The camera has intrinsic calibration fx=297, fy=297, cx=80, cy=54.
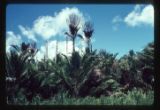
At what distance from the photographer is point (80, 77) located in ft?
7.22

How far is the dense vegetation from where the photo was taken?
Answer: 1.90 meters

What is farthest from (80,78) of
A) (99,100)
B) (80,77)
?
(99,100)

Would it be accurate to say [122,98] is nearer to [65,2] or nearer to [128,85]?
[128,85]

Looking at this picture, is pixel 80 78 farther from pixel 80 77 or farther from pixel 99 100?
pixel 99 100

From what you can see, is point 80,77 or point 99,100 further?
point 80,77

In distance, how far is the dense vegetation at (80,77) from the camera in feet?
6.23

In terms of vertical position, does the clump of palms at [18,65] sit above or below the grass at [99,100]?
above

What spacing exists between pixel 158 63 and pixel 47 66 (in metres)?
0.74

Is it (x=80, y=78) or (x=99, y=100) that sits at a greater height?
(x=80, y=78)

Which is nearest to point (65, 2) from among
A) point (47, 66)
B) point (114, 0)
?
point (114, 0)

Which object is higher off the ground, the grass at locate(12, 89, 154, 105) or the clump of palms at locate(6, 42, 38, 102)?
the clump of palms at locate(6, 42, 38, 102)

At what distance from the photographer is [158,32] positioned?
1799 millimetres

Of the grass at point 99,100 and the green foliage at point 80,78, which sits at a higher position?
the green foliage at point 80,78
